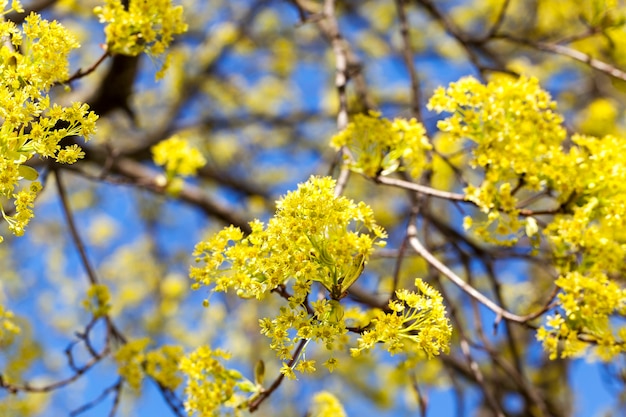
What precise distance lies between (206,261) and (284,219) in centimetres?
25

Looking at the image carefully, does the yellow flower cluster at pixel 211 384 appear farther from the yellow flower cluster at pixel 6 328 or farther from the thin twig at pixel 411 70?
the thin twig at pixel 411 70

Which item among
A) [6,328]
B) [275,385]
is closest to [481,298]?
[275,385]

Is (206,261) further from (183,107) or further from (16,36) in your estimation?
(183,107)

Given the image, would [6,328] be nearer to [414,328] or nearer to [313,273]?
[313,273]

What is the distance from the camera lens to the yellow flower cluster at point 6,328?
259cm

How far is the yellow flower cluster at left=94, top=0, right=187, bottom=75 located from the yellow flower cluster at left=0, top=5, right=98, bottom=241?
1.06 ft

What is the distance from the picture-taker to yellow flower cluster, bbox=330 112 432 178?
2104 mm

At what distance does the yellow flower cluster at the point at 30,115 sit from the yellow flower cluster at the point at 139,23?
1.06ft

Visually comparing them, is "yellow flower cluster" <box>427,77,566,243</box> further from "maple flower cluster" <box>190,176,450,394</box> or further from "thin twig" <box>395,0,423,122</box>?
"thin twig" <box>395,0,423,122</box>

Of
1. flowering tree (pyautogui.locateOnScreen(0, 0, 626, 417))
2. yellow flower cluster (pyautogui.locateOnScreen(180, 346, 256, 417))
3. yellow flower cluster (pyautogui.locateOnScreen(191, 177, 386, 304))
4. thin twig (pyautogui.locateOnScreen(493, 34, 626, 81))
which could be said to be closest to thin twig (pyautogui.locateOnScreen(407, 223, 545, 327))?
flowering tree (pyautogui.locateOnScreen(0, 0, 626, 417))

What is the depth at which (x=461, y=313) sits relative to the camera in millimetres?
6844

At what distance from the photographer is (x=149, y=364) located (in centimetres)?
250

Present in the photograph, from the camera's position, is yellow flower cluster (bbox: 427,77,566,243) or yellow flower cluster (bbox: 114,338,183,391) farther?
yellow flower cluster (bbox: 114,338,183,391)

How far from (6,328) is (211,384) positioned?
47.0 inches
